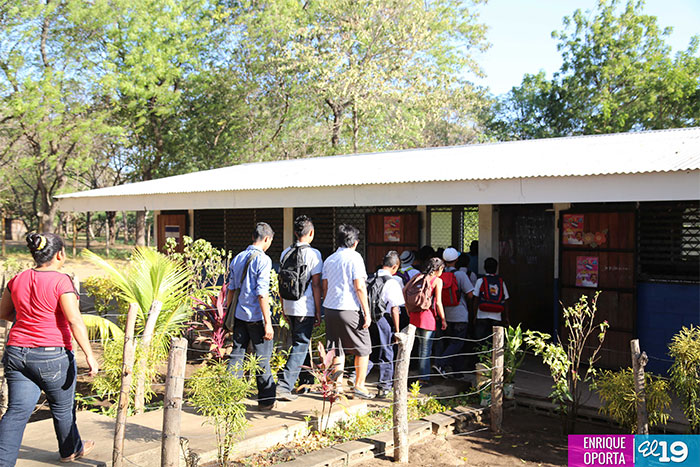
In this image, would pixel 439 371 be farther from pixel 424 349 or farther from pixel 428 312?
pixel 428 312

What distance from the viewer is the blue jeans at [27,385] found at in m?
3.60

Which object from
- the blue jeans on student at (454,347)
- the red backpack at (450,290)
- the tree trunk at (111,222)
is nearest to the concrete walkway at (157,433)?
the blue jeans on student at (454,347)

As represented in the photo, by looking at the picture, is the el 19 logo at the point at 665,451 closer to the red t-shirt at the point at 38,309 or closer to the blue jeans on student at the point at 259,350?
the blue jeans on student at the point at 259,350

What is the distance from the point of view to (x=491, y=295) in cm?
657

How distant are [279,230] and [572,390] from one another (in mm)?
6343

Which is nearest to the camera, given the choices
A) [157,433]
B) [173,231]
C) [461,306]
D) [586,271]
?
[157,433]

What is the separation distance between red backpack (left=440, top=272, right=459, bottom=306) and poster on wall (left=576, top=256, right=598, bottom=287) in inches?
67.7

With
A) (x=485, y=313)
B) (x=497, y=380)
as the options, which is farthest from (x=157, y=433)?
(x=485, y=313)

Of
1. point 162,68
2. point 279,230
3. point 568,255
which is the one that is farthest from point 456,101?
point 568,255

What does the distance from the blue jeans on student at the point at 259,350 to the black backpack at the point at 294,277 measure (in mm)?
459

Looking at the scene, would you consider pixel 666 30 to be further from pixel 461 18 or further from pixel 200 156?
pixel 200 156

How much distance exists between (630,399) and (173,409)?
11.7 feet

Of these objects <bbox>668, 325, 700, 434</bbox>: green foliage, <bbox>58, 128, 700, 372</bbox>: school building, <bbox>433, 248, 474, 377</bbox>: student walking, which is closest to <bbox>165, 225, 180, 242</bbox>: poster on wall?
<bbox>58, 128, 700, 372</bbox>: school building

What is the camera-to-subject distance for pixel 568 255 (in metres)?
7.38
